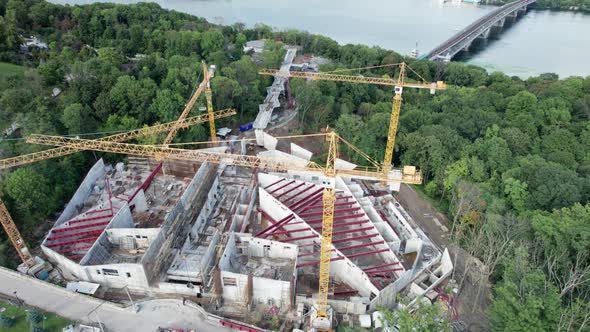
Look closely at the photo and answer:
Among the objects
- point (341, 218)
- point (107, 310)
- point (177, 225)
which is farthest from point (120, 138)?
point (341, 218)

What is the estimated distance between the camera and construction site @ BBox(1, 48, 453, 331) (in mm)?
32438

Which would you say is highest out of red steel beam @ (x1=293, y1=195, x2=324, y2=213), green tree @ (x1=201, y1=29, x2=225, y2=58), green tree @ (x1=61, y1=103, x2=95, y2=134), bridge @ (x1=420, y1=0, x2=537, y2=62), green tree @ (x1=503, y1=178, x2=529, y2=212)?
bridge @ (x1=420, y1=0, x2=537, y2=62)

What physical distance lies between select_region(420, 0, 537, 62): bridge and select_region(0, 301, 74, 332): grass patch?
85633 millimetres

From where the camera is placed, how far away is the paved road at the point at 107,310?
95.1 ft

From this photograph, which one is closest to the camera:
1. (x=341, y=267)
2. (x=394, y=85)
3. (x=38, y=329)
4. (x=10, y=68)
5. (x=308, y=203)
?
(x=38, y=329)

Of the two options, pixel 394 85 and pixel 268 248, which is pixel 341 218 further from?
pixel 394 85

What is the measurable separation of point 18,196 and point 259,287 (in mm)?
26036

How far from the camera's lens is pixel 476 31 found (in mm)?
103750

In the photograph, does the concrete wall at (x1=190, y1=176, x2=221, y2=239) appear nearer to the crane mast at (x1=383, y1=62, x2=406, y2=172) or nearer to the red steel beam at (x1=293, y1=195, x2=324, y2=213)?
the red steel beam at (x1=293, y1=195, x2=324, y2=213)

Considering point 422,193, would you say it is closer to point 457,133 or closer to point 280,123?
point 457,133

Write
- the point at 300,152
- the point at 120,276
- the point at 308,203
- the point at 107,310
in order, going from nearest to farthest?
1. the point at 107,310
2. the point at 120,276
3. the point at 308,203
4. the point at 300,152

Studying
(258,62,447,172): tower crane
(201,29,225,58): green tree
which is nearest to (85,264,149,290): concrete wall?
(258,62,447,172): tower crane

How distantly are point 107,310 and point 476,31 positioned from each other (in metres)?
110

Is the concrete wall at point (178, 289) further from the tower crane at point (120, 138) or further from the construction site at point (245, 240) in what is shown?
the tower crane at point (120, 138)
